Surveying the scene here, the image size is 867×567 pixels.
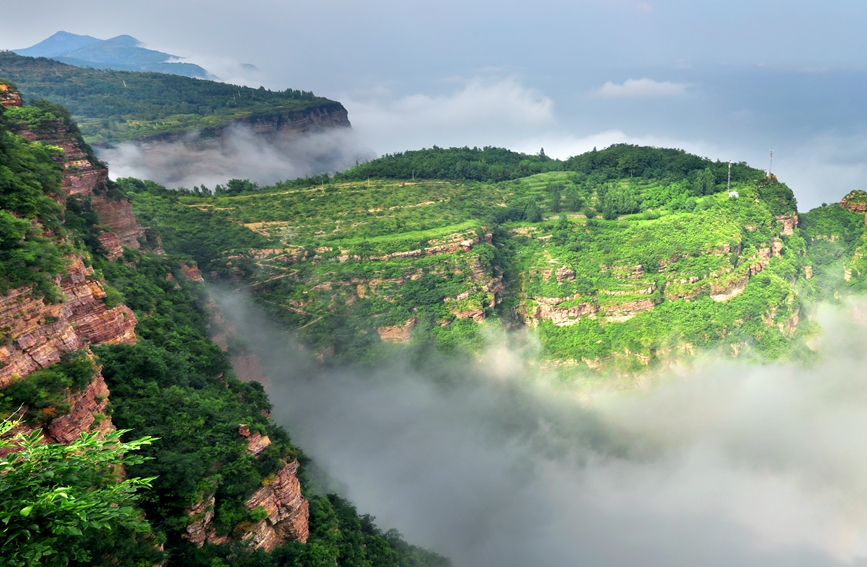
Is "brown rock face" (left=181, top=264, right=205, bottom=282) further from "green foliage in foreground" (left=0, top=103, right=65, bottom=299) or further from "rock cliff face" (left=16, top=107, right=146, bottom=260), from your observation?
"green foliage in foreground" (left=0, top=103, right=65, bottom=299)

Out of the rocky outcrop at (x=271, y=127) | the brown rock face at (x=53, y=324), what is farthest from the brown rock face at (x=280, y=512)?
the rocky outcrop at (x=271, y=127)

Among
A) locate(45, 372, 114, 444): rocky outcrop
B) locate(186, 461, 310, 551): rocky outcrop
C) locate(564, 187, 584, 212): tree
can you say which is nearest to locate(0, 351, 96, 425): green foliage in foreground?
locate(45, 372, 114, 444): rocky outcrop

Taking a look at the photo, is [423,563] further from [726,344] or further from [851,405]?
[851,405]

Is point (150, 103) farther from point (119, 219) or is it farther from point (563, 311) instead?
point (563, 311)

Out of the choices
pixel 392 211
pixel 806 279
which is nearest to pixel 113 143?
pixel 392 211

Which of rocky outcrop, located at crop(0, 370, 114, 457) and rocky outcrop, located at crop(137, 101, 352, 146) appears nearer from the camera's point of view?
rocky outcrop, located at crop(0, 370, 114, 457)

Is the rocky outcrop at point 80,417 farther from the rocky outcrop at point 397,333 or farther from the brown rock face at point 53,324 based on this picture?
the rocky outcrop at point 397,333

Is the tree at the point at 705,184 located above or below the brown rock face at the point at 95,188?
above
